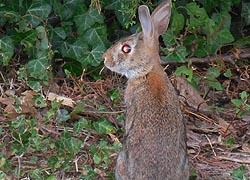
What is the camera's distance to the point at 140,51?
18.8ft

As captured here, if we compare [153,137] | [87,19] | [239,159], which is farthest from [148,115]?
[87,19]

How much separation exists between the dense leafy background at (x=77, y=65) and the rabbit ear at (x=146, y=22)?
67 centimetres

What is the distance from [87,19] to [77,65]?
0.40 metres

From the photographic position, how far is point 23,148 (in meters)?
6.04

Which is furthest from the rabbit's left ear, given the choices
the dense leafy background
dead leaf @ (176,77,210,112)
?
dead leaf @ (176,77,210,112)

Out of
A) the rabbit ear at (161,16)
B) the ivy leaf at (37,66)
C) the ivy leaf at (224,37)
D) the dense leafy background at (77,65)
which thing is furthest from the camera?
the ivy leaf at (224,37)

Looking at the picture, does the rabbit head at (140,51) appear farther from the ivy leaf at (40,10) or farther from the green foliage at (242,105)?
the ivy leaf at (40,10)

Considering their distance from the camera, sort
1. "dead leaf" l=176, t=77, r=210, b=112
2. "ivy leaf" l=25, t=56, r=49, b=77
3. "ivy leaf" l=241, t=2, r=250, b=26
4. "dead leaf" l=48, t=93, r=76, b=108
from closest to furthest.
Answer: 1. "dead leaf" l=48, t=93, r=76, b=108
2. "ivy leaf" l=25, t=56, r=49, b=77
3. "dead leaf" l=176, t=77, r=210, b=112
4. "ivy leaf" l=241, t=2, r=250, b=26

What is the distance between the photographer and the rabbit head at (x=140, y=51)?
569cm

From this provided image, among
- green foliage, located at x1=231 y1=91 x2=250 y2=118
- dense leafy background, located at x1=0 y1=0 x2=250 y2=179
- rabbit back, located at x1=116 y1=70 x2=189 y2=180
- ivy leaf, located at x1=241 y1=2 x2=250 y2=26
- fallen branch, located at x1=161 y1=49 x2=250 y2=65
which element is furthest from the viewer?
ivy leaf, located at x1=241 y1=2 x2=250 y2=26

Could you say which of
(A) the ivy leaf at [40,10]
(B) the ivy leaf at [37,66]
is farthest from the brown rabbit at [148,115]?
(A) the ivy leaf at [40,10]

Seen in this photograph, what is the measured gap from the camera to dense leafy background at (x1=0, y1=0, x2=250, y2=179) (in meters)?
6.11

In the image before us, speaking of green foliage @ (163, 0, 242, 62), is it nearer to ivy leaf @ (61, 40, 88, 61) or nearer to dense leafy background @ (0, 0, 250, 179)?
dense leafy background @ (0, 0, 250, 179)

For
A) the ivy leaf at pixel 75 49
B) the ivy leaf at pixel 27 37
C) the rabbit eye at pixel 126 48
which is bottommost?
the ivy leaf at pixel 75 49
